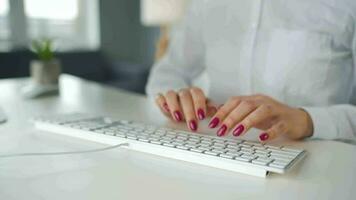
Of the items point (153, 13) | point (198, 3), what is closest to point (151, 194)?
point (198, 3)

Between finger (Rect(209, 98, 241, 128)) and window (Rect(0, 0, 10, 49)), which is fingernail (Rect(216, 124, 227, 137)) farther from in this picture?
window (Rect(0, 0, 10, 49))

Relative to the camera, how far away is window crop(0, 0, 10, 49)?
10.9 ft

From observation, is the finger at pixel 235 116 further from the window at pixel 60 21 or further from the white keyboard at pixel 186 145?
the window at pixel 60 21

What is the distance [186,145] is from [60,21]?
345 centimetres

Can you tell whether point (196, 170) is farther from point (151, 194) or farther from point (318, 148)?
point (318, 148)

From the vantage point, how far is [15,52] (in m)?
3.35

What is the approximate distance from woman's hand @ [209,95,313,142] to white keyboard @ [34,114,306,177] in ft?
0.08

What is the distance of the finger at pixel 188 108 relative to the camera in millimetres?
649

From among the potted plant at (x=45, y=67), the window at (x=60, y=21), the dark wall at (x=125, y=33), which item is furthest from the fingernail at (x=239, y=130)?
the dark wall at (x=125, y=33)

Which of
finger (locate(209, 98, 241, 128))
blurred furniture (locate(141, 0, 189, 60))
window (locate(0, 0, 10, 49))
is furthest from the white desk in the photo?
window (locate(0, 0, 10, 49))

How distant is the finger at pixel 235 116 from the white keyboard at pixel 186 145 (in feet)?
0.05

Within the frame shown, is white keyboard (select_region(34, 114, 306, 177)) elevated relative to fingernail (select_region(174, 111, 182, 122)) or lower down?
lower down

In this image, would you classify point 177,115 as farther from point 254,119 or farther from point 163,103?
point 254,119

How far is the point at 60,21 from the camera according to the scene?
369cm
